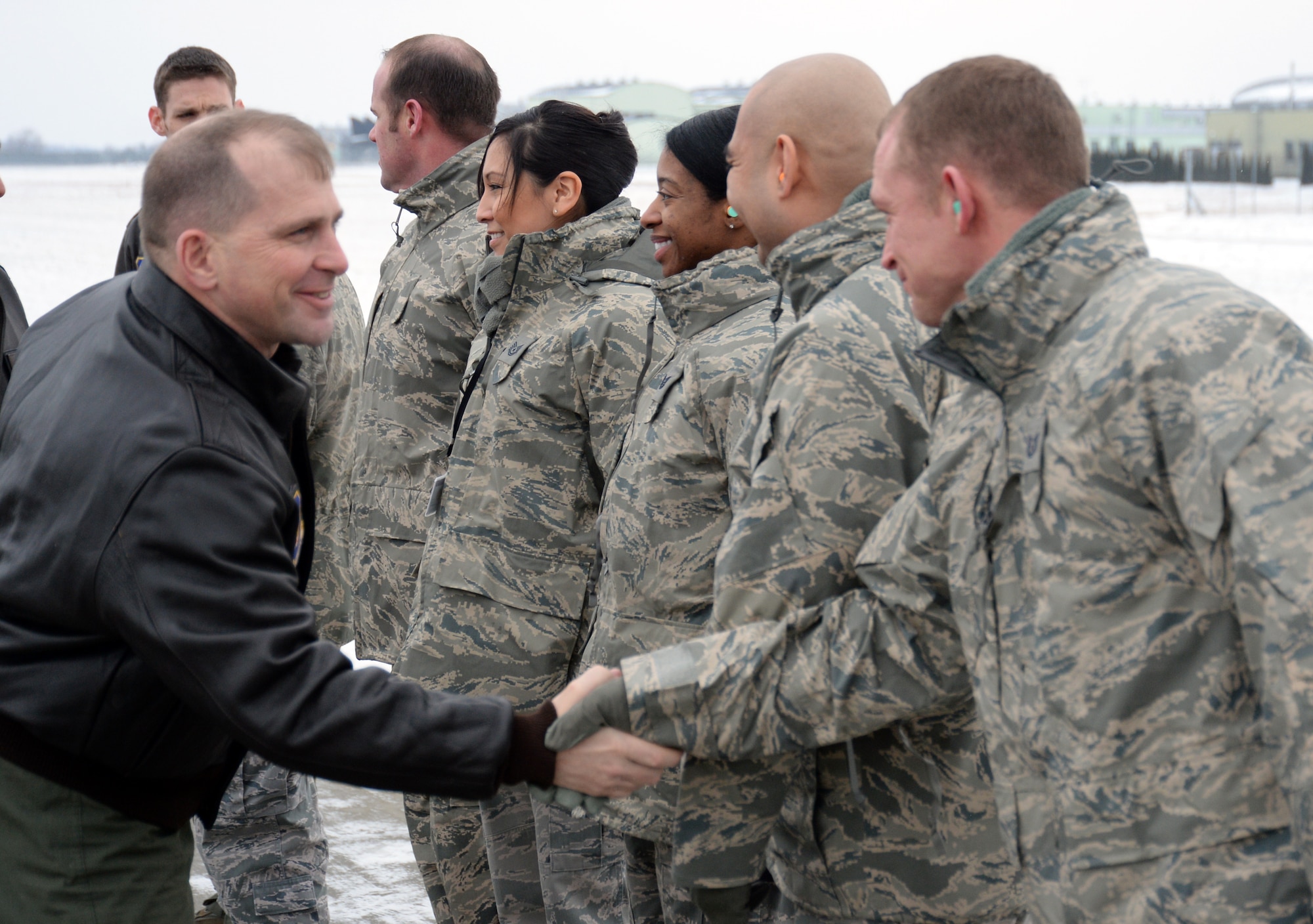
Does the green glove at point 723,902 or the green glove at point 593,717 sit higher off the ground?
the green glove at point 593,717

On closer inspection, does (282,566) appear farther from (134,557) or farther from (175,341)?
(175,341)

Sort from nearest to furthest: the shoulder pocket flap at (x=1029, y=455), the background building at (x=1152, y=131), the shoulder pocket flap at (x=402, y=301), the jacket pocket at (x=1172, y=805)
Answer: the jacket pocket at (x=1172, y=805) → the shoulder pocket flap at (x=1029, y=455) → the shoulder pocket flap at (x=402, y=301) → the background building at (x=1152, y=131)

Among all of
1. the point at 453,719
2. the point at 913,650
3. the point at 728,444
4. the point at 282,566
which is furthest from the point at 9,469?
the point at 913,650

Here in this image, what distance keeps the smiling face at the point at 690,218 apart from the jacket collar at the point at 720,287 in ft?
0.41

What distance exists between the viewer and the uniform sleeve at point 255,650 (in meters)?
1.45

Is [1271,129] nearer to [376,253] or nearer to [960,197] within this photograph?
[960,197]

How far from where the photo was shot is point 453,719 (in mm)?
1664

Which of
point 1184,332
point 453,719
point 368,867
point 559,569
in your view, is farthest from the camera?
point 368,867

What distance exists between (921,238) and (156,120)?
373 centimetres

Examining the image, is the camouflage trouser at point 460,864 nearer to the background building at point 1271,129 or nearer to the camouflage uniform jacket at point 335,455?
the camouflage uniform jacket at point 335,455

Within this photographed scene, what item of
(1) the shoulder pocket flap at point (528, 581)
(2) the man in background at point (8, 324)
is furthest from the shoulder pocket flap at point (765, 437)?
(2) the man in background at point (8, 324)

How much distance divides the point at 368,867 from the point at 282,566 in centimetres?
228

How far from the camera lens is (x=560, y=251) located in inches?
107

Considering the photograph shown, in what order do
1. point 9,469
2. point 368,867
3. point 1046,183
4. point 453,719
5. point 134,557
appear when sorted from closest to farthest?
point 1046,183 < point 134,557 < point 9,469 < point 453,719 < point 368,867
